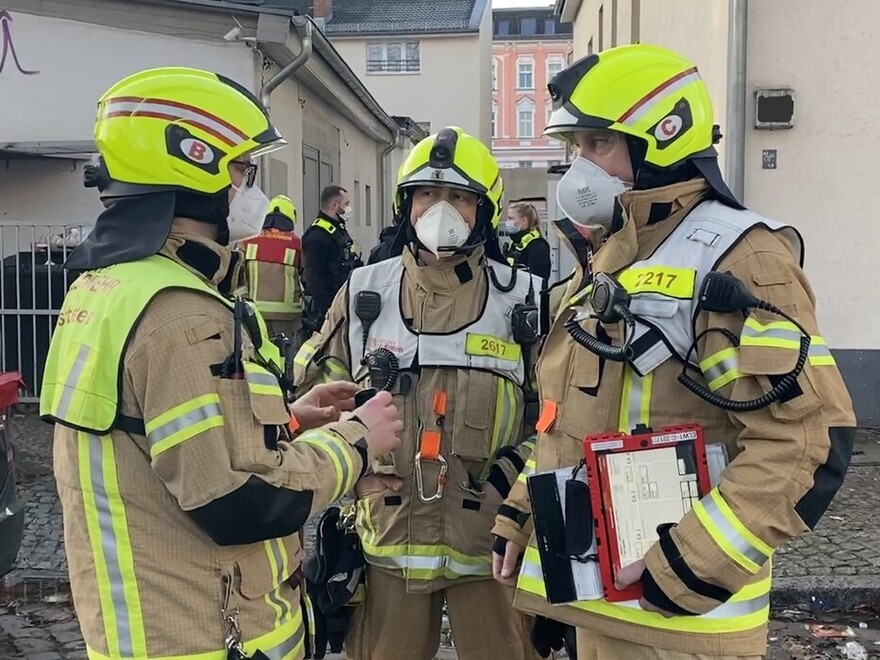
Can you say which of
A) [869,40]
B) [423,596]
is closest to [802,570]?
[423,596]

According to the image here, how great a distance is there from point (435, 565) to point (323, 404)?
610mm

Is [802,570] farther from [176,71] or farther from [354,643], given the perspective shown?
[176,71]

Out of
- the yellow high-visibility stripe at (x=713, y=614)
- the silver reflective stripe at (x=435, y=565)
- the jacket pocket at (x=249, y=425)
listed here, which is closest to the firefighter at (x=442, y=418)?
the silver reflective stripe at (x=435, y=565)

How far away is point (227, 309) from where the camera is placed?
199cm

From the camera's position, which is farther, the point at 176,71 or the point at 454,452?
the point at 454,452

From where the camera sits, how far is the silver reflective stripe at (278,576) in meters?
2.11

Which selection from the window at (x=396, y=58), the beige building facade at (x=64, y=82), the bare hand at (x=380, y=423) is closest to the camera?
the bare hand at (x=380, y=423)

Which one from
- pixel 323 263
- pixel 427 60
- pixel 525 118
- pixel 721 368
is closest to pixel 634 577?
pixel 721 368

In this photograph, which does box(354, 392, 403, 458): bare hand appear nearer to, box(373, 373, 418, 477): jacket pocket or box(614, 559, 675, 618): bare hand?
box(373, 373, 418, 477): jacket pocket

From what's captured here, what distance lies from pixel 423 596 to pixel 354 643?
29 centimetres

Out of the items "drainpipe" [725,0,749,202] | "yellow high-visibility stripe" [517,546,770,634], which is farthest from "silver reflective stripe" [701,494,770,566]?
"drainpipe" [725,0,749,202]

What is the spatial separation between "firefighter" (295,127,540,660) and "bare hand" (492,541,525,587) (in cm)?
41

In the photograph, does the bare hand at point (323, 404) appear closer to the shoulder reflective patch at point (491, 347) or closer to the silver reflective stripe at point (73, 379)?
the shoulder reflective patch at point (491, 347)

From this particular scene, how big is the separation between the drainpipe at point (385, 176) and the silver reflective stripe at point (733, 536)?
20254mm
